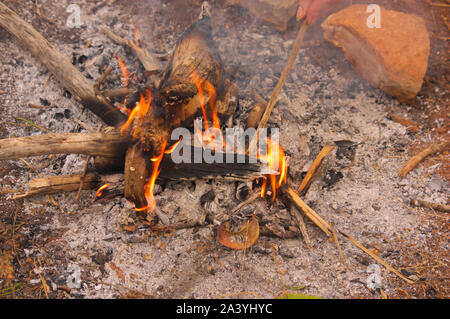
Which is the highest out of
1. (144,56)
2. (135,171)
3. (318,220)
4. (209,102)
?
(144,56)

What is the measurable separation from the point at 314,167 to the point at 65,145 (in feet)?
6.22

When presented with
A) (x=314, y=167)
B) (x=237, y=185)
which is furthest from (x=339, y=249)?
(x=237, y=185)

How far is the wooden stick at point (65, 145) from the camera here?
2.00 m

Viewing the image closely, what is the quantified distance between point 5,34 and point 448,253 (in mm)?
4388

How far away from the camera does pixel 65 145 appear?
84.0 inches

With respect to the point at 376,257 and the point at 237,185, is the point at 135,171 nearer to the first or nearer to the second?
the point at 237,185

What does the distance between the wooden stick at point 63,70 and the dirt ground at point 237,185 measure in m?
0.20

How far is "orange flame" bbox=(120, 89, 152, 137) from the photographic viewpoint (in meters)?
2.30

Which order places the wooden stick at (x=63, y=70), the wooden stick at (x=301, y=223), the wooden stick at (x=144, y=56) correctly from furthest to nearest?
the wooden stick at (x=144, y=56) < the wooden stick at (x=63, y=70) < the wooden stick at (x=301, y=223)

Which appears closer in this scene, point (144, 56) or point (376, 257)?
point (376, 257)

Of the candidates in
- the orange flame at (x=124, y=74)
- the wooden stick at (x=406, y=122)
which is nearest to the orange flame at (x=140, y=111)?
the orange flame at (x=124, y=74)

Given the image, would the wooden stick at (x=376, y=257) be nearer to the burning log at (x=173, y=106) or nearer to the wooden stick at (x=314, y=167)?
the wooden stick at (x=314, y=167)

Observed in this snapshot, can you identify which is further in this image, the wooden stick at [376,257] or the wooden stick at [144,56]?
the wooden stick at [144,56]
